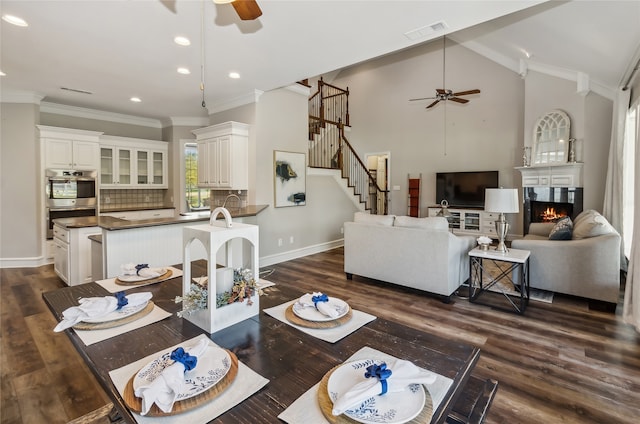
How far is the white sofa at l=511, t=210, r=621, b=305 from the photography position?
10.6 ft

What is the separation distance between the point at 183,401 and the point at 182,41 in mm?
3541

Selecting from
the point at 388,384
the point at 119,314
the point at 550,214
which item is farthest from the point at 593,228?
the point at 119,314

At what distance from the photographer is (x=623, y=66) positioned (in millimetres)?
4141

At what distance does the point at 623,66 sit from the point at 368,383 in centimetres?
562

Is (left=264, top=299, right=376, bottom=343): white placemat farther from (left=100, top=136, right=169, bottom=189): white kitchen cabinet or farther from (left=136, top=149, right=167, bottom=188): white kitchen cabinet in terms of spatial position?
(left=136, top=149, right=167, bottom=188): white kitchen cabinet

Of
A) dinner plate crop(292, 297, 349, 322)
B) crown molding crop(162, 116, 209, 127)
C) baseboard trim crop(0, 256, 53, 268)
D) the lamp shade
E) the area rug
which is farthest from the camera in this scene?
crown molding crop(162, 116, 209, 127)

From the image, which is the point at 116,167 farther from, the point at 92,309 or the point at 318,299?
the point at 318,299

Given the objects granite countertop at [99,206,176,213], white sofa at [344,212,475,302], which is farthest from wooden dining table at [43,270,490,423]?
granite countertop at [99,206,176,213]

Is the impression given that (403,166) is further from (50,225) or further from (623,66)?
(50,225)

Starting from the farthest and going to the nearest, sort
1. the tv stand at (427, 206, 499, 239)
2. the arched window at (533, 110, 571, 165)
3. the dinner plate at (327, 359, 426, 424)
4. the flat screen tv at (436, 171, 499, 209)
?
1. the flat screen tv at (436, 171, 499, 209)
2. the tv stand at (427, 206, 499, 239)
3. the arched window at (533, 110, 571, 165)
4. the dinner plate at (327, 359, 426, 424)

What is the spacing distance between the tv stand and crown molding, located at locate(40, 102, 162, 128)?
22.8 feet

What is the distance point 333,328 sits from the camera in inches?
48.6

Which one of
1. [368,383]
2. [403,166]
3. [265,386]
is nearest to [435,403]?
[368,383]

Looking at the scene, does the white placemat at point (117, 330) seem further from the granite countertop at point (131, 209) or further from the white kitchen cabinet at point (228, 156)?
the granite countertop at point (131, 209)
